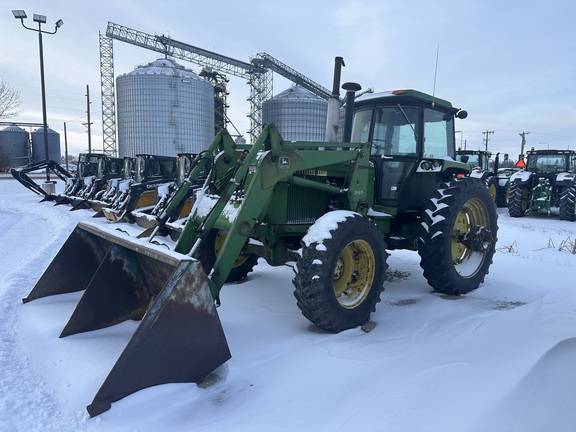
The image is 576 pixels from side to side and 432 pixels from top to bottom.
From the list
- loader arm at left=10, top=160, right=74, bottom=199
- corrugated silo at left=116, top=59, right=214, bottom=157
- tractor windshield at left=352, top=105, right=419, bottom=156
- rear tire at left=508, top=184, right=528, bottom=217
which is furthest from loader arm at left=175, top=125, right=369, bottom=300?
corrugated silo at left=116, top=59, right=214, bottom=157

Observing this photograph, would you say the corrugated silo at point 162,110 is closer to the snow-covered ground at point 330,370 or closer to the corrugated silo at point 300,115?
the corrugated silo at point 300,115

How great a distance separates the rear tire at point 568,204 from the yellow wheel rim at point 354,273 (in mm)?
11189

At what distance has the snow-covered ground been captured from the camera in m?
2.49

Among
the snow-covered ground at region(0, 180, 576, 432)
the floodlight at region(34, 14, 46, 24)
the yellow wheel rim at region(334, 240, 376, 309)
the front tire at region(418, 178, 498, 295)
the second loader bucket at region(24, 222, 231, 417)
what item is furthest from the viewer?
the floodlight at region(34, 14, 46, 24)

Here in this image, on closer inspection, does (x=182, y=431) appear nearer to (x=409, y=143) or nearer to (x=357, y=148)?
A: (x=357, y=148)

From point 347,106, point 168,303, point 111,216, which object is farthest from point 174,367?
point 111,216

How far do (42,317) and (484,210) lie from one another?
524 cm

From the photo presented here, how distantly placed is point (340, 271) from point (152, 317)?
78.2 inches

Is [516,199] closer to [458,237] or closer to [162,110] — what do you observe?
[458,237]

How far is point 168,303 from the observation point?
9.12 feet

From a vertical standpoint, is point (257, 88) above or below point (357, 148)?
above

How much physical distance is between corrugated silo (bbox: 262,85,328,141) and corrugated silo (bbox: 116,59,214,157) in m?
5.19

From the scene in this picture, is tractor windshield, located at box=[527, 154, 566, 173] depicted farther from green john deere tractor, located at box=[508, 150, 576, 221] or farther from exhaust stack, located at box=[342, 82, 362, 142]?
exhaust stack, located at box=[342, 82, 362, 142]

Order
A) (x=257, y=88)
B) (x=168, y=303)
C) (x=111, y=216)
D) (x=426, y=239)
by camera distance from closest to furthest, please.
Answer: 1. (x=168, y=303)
2. (x=426, y=239)
3. (x=111, y=216)
4. (x=257, y=88)
